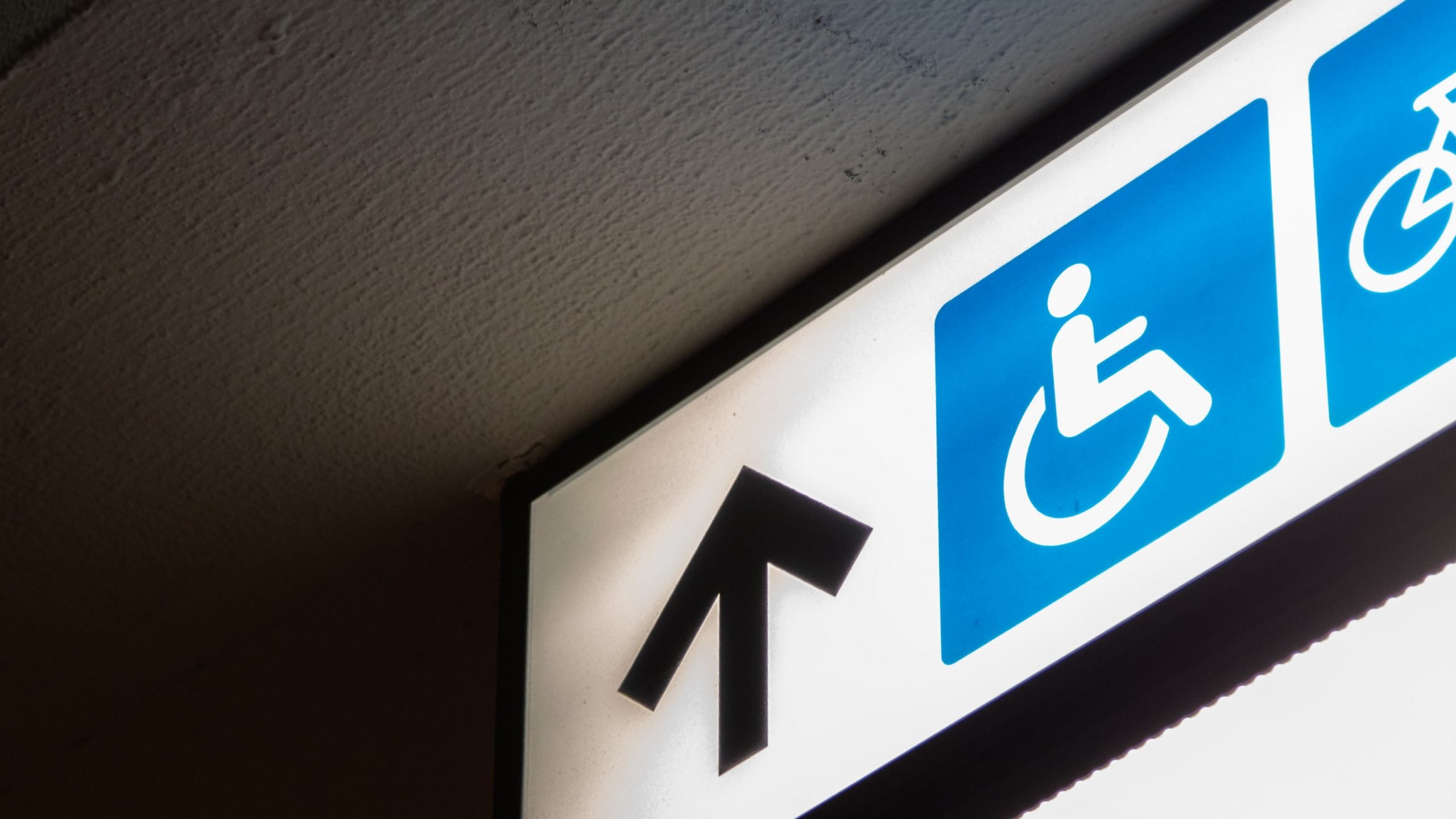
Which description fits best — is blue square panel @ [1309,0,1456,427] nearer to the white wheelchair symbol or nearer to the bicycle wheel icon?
the bicycle wheel icon

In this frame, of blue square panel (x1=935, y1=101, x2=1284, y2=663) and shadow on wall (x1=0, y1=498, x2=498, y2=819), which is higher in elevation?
shadow on wall (x1=0, y1=498, x2=498, y2=819)

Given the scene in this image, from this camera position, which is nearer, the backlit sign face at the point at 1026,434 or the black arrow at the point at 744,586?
the backlit sign face at the point at 1026,434

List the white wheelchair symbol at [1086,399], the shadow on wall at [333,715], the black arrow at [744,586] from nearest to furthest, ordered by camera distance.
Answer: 1. the white wheelchair symbol at [1086,399]
2. the black arrow at [744,586]
3. the shadow on wall at [333,715]

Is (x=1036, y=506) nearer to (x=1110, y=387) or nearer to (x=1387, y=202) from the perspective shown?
(x=1110, y=387)

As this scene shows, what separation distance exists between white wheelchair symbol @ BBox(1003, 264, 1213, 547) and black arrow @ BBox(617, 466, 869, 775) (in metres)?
0.15

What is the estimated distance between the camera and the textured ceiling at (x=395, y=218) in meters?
1.35

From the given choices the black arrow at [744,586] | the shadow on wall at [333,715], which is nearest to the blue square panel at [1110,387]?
the black arrow at [744,586]

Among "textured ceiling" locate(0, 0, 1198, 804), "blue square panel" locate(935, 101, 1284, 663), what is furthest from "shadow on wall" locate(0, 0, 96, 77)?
"blue square panel" locate(935, 101, 1284, 663)

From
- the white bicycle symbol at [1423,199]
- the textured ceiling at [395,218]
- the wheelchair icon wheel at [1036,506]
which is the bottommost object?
the wheelchair icon wheel at [1036,506]

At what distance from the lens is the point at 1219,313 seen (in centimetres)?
113

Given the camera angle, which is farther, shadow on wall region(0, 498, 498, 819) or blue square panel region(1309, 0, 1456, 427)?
shadow on wall region(0, 498, 498, 819)

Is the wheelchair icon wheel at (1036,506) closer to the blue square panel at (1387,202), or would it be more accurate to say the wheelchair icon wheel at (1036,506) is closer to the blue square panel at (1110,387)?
the blue square panel at (1110,387)

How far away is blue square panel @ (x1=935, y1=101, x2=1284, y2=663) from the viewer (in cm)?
109

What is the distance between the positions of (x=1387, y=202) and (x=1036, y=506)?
0.30m
